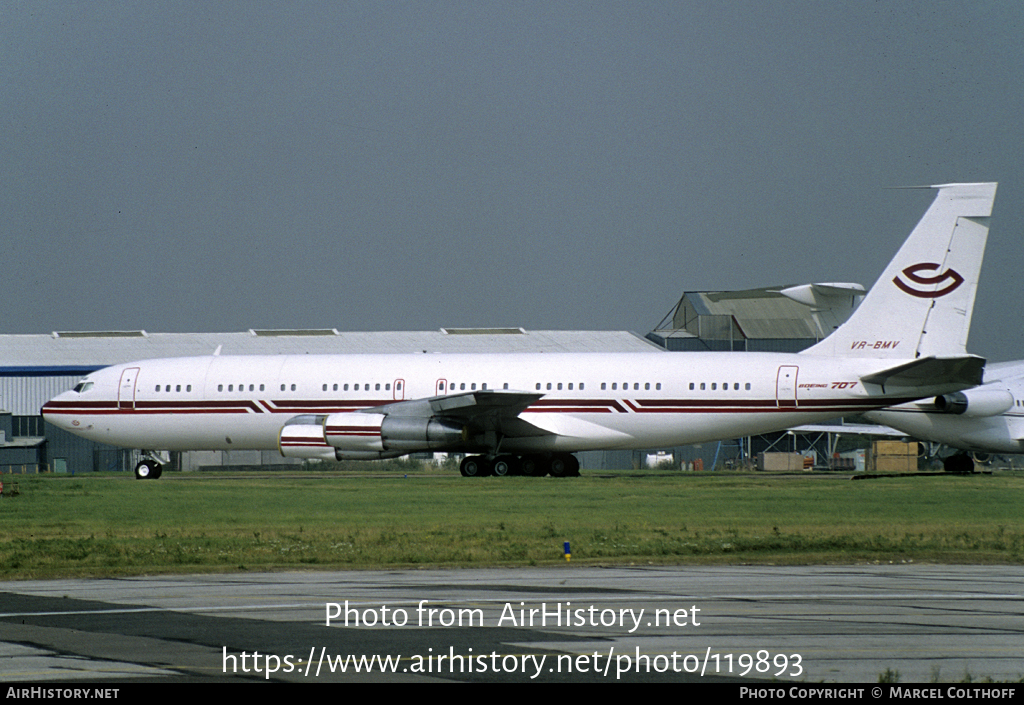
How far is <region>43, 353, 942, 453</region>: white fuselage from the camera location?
1419 inches

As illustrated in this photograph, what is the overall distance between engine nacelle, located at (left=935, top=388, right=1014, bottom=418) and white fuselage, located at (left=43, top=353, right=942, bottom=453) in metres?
7.69

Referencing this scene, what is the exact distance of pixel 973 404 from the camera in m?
41.7

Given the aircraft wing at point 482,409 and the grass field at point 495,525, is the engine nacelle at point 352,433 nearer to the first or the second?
the aircraft wing at point 482,409

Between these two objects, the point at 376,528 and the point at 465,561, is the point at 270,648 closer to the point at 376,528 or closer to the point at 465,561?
the point at 465,561

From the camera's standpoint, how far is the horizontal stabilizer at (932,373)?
33188 mm

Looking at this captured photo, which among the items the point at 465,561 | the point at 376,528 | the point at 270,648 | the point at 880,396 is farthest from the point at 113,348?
the point at 270,648

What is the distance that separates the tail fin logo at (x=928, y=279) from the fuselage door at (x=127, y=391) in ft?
83.8

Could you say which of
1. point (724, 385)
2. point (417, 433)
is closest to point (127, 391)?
point (417, 433)

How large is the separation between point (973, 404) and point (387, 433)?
2050cm

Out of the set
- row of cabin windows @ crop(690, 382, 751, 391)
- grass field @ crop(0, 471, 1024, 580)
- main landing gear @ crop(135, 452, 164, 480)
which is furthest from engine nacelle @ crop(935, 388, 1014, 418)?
main landing gear @ crop(135, 452, 164, 480)

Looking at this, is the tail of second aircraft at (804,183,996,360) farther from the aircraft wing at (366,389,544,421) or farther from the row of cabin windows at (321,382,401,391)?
the row of cabin windows at (321,382,401,391)

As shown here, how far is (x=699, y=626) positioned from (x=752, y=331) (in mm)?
57543

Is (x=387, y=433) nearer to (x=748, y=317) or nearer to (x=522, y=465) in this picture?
(x=522, y=465)

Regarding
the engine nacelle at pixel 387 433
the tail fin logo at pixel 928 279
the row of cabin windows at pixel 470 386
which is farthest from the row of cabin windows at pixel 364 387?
the tail fin logo at pixel 928 279
